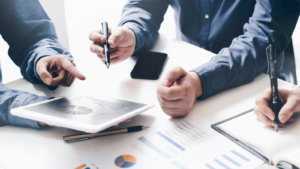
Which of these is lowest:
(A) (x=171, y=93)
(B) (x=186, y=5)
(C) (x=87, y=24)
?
(C) (x=87, y=24)

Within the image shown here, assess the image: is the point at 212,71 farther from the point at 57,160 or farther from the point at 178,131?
the point at 57,160

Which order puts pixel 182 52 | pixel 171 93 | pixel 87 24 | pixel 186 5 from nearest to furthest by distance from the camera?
1. pixel 171 93
2. pixel 182 52
3. pixel 186 5
4. pixel 87 24

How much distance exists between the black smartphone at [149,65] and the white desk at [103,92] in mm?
23

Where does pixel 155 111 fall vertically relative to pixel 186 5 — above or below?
below

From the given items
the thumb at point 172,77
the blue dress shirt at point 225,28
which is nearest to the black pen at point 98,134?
the thumb at point 172,77

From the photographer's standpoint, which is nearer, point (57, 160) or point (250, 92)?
point (57, 160)

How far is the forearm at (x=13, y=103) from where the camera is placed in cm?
60

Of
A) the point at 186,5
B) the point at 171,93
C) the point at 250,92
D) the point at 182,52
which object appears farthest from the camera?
the point at 186,5

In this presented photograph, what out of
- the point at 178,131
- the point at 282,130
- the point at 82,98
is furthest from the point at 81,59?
the point at 282,130

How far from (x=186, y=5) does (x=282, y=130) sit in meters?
0.81

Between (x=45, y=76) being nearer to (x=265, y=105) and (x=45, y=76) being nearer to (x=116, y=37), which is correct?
(x=116, y=37)

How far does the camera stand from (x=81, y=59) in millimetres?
1008

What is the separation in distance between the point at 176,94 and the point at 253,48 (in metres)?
0.38

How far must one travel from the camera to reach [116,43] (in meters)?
0.85
